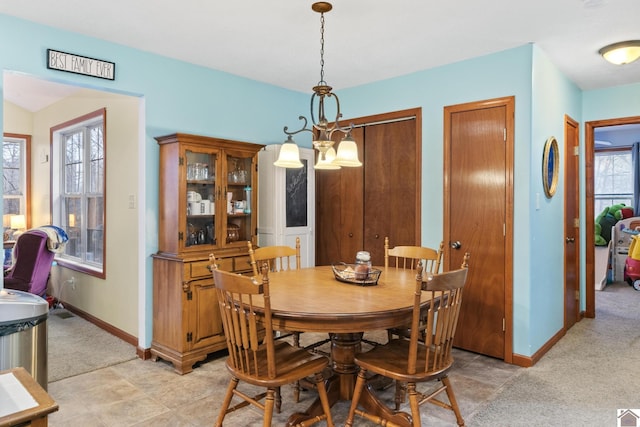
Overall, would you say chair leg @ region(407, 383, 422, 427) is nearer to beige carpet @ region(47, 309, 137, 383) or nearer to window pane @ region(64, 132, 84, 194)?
beige carpet @ region(47, 309, 137, 383)

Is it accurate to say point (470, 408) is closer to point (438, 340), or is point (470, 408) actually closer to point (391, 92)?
point (438, 340)

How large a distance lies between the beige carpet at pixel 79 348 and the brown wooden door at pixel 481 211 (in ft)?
9.47

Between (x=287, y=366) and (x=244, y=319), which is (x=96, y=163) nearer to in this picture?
(x=244, y=319)

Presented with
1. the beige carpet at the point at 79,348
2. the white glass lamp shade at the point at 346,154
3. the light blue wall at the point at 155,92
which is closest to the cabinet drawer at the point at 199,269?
the light blue wall at the point at 155,92

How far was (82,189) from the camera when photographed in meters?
4.95

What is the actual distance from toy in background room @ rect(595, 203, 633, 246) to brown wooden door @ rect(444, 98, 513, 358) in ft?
19.2

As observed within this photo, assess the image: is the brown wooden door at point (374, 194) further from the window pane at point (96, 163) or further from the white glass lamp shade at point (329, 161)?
the window pane at point (96, 163)

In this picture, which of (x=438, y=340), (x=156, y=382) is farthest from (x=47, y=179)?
(x=438, y=340)

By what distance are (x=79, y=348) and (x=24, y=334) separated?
1.57 metres

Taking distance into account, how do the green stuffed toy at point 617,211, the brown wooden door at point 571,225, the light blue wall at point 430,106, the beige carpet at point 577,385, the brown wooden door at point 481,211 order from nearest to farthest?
the beige carpet at point 577,385 < the light blue wall at point 430,106 < the brown wooden door at point 481,211 < the brown wooden door at point 571,225 < the green stuffed toy at point 617,211

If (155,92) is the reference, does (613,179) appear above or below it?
below

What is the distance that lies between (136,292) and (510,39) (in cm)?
374

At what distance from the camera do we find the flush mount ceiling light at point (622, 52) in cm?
319

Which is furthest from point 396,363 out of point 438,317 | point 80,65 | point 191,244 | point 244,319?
point 80,65
